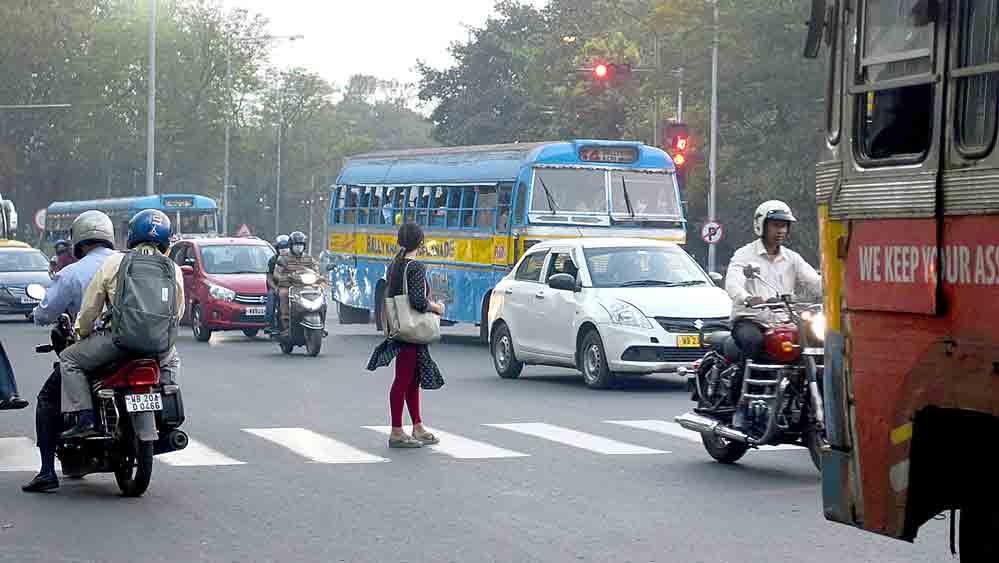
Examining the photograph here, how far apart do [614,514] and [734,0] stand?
36.5 meters

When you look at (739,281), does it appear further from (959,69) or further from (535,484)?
(959,69)

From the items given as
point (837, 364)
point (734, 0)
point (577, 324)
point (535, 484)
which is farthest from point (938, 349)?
point (734, 0)

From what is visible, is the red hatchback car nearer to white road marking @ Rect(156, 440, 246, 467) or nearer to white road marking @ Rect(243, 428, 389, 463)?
white road marking @ Rect(243, 428, 389, 463)

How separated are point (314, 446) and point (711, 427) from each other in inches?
124

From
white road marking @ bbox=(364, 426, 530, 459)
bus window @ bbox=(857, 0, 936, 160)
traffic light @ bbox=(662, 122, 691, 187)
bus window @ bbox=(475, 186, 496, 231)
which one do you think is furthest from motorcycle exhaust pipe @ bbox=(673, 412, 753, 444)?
traffic light @ bbox=(662, 122, 691, 187)

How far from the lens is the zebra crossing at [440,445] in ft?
42.1

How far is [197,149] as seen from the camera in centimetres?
8525

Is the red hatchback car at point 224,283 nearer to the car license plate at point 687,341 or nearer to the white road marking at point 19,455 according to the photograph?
the car license plate at point 687,341

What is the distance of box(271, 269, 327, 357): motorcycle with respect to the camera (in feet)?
82.6

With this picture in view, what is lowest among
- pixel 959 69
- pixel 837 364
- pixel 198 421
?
pixel 198 421

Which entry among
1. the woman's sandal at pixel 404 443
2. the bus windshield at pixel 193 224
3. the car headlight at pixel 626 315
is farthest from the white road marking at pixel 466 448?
the bus windshield at pixel 193 224

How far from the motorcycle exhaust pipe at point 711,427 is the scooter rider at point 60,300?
13.6 feet

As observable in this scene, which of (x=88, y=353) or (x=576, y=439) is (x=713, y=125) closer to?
(x=576, y=439)

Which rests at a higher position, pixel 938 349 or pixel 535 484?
pixel 938 349
